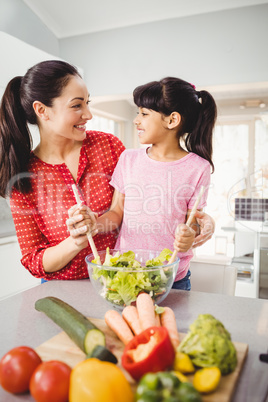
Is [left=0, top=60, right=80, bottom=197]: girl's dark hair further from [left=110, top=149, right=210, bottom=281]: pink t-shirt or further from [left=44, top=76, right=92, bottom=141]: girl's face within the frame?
[left=110, top=149, right=210, bottom=281]: pink t-shirt

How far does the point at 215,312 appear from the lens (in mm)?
933

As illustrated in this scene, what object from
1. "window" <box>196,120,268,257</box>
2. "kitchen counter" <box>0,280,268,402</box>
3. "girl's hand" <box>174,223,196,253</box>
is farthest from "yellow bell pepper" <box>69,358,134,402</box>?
"window" <box>196,120,268,257</box>

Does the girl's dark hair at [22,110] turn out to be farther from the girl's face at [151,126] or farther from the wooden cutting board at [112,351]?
the wooden cutting board at [112,351]

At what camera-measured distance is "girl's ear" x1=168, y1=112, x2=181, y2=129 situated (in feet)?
4.42

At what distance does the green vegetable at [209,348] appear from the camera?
0.58 meters

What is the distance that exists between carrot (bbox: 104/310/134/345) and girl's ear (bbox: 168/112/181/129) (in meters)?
0.79

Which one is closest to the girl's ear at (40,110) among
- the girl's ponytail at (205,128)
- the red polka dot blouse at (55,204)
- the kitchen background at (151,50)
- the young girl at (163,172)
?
the red polka dot blouse at (55,204)

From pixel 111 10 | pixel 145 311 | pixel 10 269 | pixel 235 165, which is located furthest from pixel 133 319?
pixel 235 165

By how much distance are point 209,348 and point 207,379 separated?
52 millimetres

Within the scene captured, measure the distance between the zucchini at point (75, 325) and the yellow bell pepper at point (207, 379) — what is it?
19 cm

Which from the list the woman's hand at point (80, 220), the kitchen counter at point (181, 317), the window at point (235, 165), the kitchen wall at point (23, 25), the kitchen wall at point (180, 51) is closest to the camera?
the kitchen counter at point (181, 317)

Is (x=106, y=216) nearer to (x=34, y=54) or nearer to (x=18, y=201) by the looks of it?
(x=18, y=201)

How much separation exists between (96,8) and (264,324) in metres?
3.39

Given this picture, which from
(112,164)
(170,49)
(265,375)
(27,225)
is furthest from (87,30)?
(265,375)
